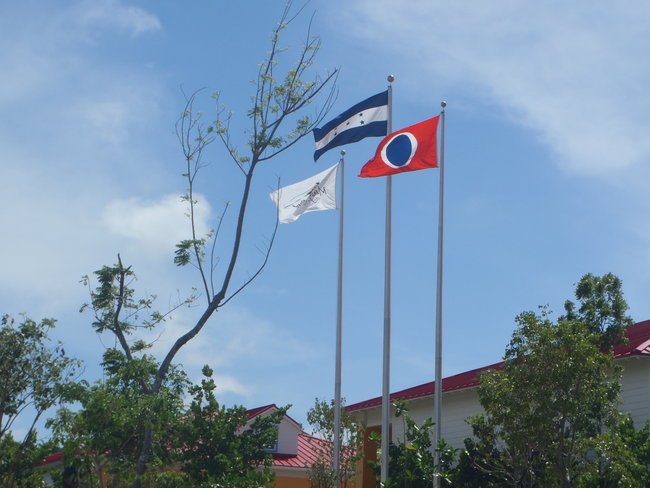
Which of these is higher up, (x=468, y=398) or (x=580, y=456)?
(x=468, y=398)

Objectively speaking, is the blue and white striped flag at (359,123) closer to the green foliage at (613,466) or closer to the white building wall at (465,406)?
the white building wall at (465,406)

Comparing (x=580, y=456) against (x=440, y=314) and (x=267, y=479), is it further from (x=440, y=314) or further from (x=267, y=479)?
(x=267, y=479)

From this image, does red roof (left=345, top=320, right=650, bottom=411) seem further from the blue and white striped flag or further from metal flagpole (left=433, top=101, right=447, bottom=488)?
the blue and white striped flag

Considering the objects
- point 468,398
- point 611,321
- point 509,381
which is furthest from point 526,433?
point 468,398

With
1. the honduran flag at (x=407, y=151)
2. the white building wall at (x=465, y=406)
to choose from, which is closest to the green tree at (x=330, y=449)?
the white building wall at (x=465, y=406)

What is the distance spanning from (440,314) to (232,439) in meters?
6.57

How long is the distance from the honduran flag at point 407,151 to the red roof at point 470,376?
185 inches

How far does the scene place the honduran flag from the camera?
18.5 m

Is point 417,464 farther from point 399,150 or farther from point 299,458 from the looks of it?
point 299,458

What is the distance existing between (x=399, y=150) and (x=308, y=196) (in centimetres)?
309

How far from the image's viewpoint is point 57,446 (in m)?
20.6

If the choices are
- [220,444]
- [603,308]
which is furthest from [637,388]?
[220,444]

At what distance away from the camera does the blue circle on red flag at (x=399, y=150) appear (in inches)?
734

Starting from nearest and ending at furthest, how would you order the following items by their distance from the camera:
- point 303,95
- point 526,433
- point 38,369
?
point 526,433
point 303,95
point 38,369
